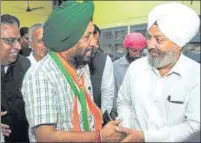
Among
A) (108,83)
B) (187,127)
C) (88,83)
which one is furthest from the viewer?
(108,83)

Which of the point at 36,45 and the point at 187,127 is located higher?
the point at 36,45

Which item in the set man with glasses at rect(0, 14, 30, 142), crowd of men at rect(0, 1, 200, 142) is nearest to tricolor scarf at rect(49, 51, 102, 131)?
crowd of men at rect(0, 1, 200, 142)

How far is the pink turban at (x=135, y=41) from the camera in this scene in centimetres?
63

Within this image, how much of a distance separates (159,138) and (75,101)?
6.3 inches

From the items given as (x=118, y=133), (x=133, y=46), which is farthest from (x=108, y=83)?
(x=118, y=133)

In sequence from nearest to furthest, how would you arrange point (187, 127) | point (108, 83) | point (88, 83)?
point (187, 127) < point (88, 83) < point (108, 83)

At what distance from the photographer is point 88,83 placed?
1.99ft

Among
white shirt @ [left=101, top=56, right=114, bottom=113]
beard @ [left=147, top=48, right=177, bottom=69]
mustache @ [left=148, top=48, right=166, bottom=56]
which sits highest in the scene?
mustache @ [left=148, top=48, right=166, bottom=56]

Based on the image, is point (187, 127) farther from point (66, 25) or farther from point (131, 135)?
point (66, 25)

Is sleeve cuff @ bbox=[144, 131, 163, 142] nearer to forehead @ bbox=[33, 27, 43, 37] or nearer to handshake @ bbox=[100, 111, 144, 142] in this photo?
handshake @ bbox=[100, 111, 144, 142]

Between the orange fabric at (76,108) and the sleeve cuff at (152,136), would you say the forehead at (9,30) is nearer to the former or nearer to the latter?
the orange fabric at (76,108)

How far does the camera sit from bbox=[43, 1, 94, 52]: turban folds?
1.68 feet

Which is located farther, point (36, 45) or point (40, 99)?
point (36, 45)

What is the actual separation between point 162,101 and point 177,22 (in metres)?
0.14
